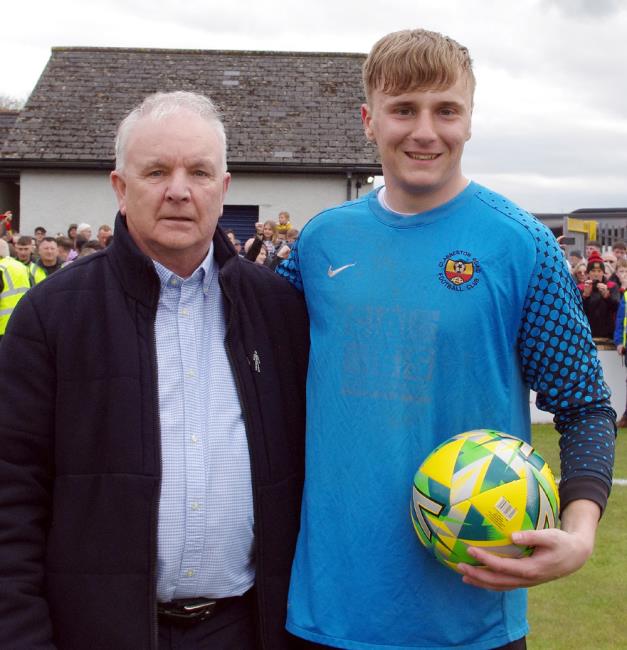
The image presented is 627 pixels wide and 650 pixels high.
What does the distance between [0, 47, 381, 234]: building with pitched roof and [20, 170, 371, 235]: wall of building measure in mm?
26

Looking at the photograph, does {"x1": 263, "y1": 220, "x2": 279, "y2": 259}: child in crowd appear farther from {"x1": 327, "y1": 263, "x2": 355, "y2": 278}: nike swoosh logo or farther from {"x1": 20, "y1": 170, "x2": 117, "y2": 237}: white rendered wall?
{"x1": 327, "y1": 263, "x2": 355, "y2": 278}: nike swoosh logo

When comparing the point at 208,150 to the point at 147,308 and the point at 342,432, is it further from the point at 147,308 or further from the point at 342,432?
the point at 342,432

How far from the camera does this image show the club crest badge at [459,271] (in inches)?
101

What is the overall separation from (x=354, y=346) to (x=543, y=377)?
0.55m

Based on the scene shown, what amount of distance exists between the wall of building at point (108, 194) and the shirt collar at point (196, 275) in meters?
21.2

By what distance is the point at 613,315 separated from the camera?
14945mm

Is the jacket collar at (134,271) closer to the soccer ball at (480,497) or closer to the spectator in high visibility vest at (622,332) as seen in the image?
the soccer ball at (480,497)

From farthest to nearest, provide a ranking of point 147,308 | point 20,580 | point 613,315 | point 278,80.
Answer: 1. point 278,80
2. point 613,315
3. point 147,308
4. point 20,580

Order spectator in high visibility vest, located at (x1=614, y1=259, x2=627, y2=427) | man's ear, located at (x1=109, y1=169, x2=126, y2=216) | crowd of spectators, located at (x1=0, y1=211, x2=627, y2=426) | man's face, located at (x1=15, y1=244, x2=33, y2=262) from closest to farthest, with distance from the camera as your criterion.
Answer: man's ear, located at (x1=109, y1=169, x2=126, y2=216), spectator in high visibility vest, located at (x1=614, y1=259, x2=627, y2=427), crowd of spectators, located at (x1=0, y1=211, x2=627, y2=426), man's face, located at (x1=15, y1=244, x2=33, y2=262)

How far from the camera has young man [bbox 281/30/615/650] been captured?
2.56 meters

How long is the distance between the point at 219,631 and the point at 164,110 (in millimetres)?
1580

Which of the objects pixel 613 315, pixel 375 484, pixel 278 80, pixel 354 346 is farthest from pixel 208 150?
pixel 278 80

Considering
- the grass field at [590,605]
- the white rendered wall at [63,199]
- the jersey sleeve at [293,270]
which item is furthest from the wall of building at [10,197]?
the jersey sleeve at [293,270]

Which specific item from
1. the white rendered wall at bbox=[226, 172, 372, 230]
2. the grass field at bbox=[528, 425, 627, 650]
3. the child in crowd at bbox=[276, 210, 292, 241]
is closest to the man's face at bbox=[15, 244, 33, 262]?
the child in crowd at bbox=[276, 210, 292, 241]
